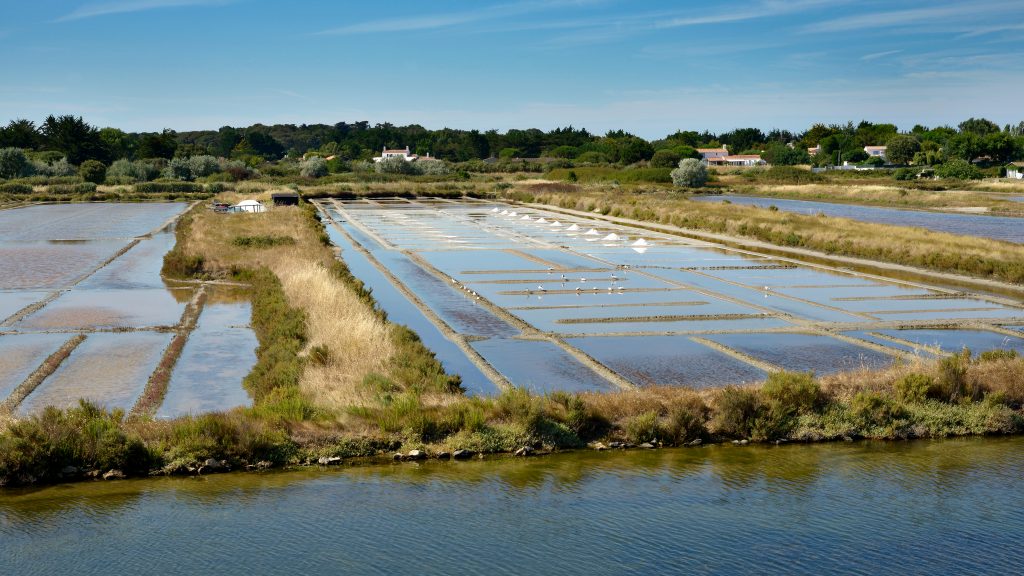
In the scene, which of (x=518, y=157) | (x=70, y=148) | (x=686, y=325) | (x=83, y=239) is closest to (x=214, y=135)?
(x=518, y=157)

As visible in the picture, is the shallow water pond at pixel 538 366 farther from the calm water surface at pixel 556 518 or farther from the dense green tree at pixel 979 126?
the dense green tree at pixel 979 126

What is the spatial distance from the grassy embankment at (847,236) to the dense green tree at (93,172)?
49217 millimetres

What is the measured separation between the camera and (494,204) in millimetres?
59344

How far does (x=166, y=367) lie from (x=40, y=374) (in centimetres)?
171

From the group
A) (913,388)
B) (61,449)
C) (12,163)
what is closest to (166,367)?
(61,449)

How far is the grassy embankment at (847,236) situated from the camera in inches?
1022

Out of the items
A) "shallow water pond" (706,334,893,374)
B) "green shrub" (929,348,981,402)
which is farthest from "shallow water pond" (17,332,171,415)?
"green shrub" (929,348,981,402)

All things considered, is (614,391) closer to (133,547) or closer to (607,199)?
(133,547)

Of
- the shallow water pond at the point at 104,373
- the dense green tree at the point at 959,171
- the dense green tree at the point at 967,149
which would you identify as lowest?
the shallow water pond at the point at 104,373

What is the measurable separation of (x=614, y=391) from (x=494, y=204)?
47032 millimetres

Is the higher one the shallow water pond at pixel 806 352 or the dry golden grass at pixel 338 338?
the dry golden grass at pixel 338 338

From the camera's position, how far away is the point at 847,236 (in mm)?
31781

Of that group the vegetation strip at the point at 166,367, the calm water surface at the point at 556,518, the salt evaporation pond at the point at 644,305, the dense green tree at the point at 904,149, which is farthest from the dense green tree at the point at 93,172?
the dense green tree at the point at 904,149

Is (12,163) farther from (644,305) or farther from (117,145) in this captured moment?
(644,305)
